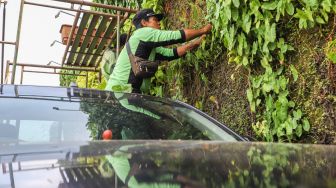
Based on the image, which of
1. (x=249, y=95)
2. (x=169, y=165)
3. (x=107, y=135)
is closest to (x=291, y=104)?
(x=249, y=95)

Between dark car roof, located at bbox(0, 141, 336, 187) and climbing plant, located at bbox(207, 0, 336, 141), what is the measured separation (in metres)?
1.51

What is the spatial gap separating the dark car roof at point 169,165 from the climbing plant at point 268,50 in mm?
1509

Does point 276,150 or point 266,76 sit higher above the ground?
point 266,76

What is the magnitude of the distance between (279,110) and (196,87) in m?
1.70

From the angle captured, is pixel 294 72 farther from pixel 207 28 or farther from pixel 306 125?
pixel 207 28

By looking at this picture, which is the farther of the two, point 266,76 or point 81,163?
point 266,76

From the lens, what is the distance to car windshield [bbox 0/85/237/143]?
2086 mm

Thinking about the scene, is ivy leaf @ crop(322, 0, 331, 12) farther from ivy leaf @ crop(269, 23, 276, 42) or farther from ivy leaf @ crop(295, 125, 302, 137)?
ivy leaf @ crop(295, 125, 302, 137)

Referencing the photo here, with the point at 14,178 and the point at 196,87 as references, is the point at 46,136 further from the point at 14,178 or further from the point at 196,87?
the point at 196,87

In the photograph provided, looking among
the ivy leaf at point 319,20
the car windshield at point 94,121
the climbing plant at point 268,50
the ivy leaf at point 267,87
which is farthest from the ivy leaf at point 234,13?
the car windshield at point 94,121

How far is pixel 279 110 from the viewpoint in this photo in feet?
10.8

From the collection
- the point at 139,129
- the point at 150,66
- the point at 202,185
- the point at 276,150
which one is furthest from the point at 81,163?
the point at 150,66

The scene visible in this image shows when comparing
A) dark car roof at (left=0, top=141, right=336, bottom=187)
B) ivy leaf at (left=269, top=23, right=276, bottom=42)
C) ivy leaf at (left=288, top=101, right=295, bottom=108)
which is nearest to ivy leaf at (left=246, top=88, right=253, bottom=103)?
ivy leaf at (left=288, top=101, right=295, bottom=108)

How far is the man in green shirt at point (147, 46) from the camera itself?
418 centimetres
